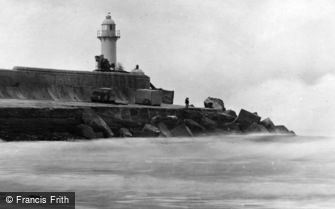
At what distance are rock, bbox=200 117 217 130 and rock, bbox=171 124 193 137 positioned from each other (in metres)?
4.26

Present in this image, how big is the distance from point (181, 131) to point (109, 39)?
59.6ft

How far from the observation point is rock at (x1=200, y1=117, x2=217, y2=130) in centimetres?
4777

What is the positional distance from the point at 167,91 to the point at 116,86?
15.2 ft

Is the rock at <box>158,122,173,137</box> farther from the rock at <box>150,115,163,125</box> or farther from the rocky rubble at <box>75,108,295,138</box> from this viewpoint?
the rock at <box>150,115,163,125</box>

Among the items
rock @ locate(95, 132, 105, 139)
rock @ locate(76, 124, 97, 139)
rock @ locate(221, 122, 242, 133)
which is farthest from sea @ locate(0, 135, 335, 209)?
rock @ locate(221, 122, 242, 133)

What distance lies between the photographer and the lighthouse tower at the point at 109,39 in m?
59.0

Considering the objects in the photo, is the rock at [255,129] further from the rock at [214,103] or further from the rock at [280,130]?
the rock at [214,103]

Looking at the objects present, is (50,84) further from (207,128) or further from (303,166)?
(303,166)

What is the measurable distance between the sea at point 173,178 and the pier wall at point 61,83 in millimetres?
16592

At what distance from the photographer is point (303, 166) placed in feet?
69.2

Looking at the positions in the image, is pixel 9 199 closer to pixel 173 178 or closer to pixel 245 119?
pixel 173 178

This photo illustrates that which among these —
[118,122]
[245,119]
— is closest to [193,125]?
[245,119]

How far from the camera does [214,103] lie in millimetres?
55469

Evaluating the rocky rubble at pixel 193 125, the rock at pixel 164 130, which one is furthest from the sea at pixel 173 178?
the rock at pixel 164 130
